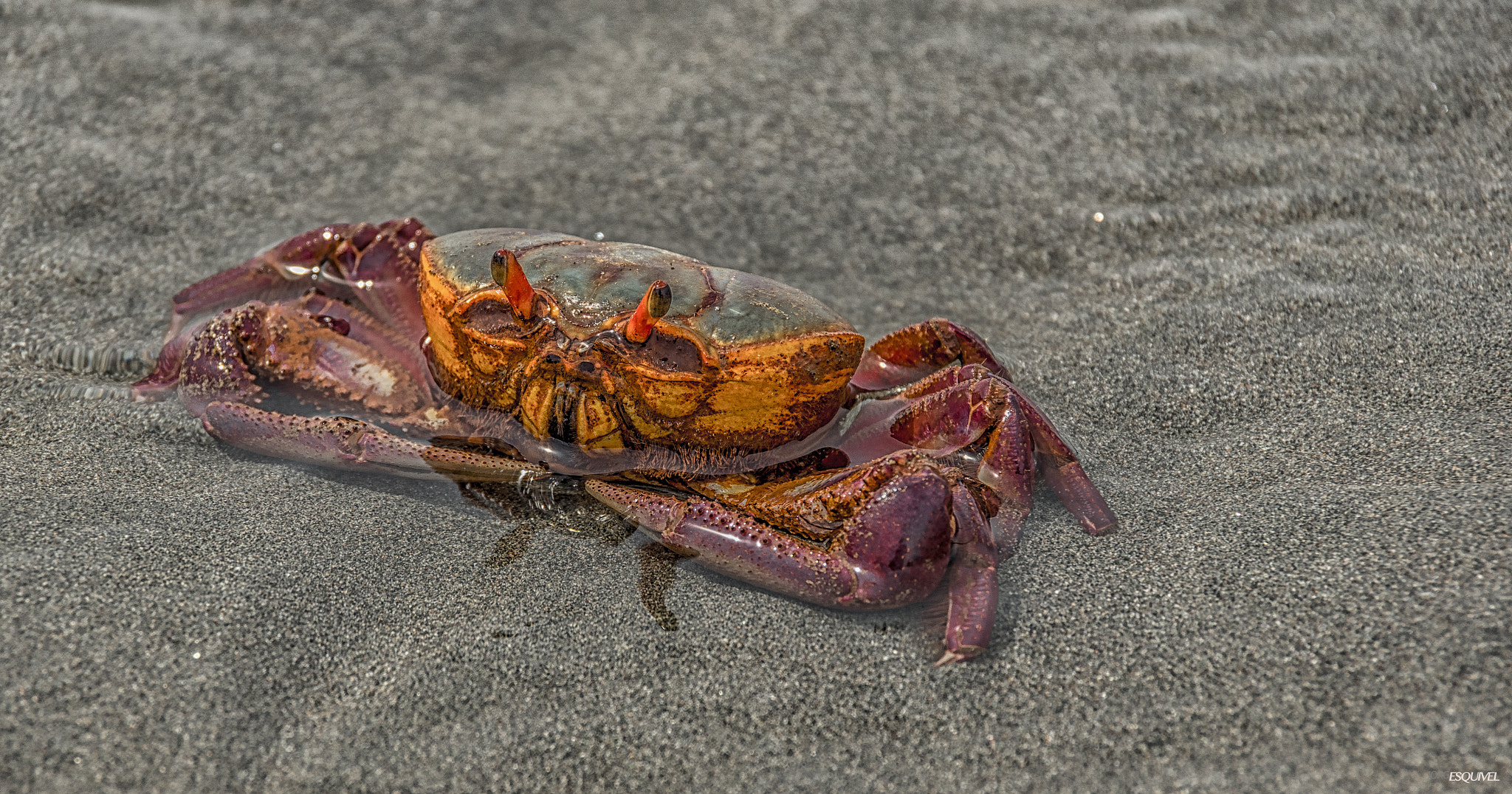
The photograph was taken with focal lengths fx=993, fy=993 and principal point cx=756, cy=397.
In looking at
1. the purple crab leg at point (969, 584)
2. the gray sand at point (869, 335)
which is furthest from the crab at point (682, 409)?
the gray sand at point (869, 335)

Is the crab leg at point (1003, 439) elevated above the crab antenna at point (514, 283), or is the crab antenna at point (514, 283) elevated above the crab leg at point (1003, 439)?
the crab antenna at point (514, 283)

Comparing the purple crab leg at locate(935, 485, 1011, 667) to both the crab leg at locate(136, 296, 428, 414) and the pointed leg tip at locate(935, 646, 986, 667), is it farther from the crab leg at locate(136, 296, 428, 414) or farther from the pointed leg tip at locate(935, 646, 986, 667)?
the crab leg at locate(136, 296, 428, 414)

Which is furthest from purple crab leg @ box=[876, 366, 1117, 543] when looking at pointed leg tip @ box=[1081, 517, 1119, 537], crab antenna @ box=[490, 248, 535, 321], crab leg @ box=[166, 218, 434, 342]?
crab leg @ box=[166, 218, 434, 342]

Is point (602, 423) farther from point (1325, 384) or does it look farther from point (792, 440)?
point (1325, 384)

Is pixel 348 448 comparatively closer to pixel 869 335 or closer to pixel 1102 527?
pixel 869 335

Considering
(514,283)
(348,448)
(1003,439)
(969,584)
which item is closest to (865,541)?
(969,584)

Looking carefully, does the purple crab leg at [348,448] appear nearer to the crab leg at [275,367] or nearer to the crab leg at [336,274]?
the crab leg at [275,367]
